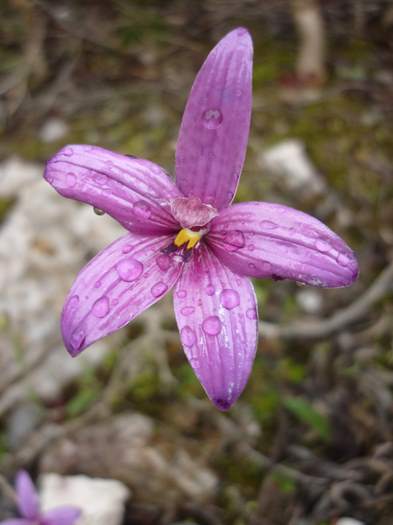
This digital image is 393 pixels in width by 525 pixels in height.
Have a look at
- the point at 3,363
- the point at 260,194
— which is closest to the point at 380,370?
the point at 260,194

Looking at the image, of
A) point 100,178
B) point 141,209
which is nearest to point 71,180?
point 100,178

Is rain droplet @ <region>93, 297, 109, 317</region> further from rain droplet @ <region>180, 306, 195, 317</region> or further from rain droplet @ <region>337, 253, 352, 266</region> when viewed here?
rain droplet @ <region>337, 253, 352, 266</region>

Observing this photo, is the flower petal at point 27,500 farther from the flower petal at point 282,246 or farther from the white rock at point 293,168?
the white rock at point 293,168

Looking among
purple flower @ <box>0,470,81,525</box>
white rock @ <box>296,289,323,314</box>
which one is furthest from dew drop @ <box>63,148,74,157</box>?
white rock @ <box>296,289,323,314</box>

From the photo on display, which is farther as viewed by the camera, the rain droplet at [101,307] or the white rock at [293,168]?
the white rock at [293,168]

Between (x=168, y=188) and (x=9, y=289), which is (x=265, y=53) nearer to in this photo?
(x=9, y=289)

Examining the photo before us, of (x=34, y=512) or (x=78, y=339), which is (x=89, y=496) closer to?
(x=34, y=512)

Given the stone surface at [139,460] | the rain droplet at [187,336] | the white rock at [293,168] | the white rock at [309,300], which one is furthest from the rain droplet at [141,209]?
the white rock at [293,168]
